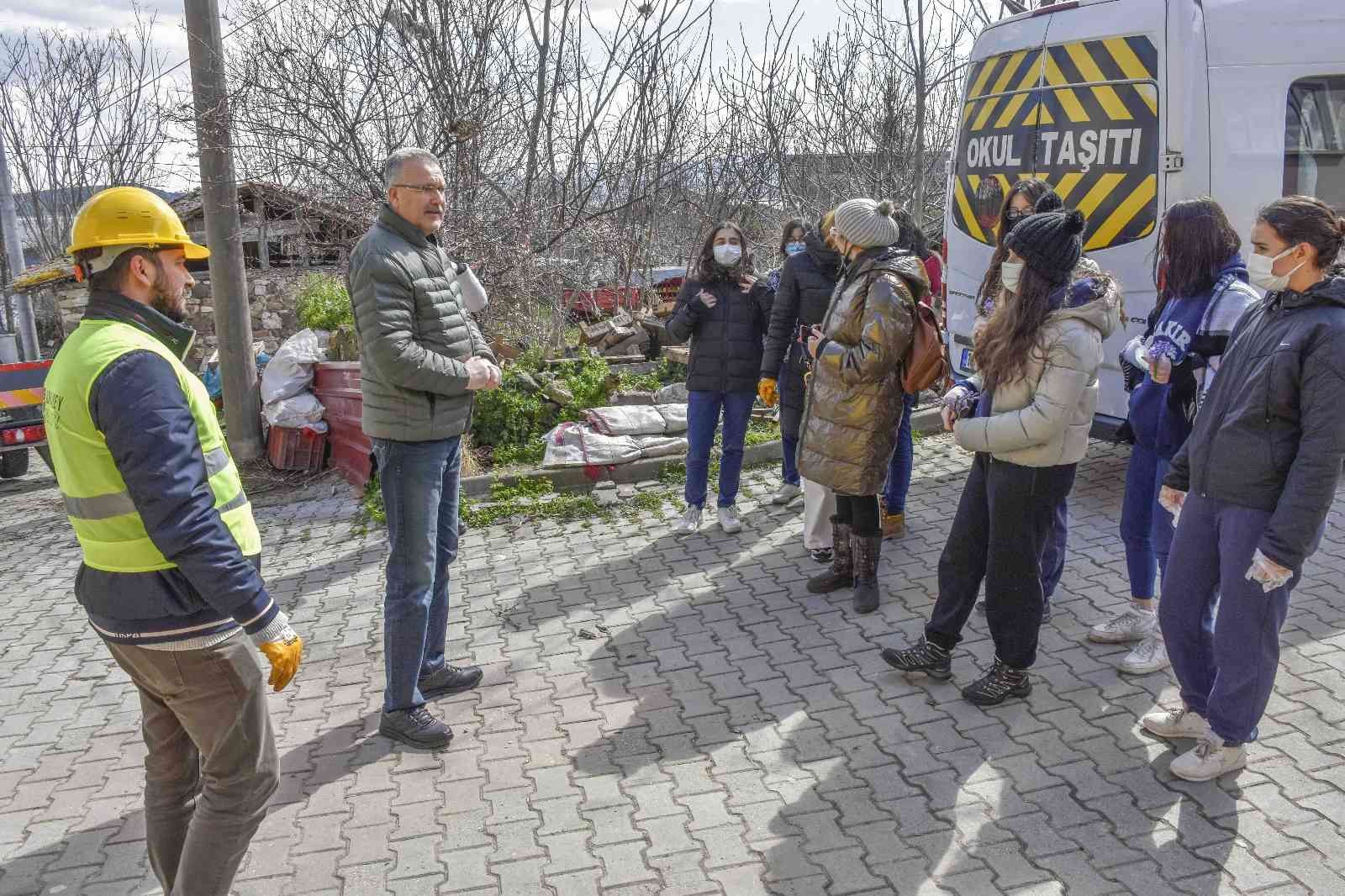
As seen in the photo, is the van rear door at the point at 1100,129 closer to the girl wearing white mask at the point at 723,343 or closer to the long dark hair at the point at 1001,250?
the long dark hair at the point at 1001,250

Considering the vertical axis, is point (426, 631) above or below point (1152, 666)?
above

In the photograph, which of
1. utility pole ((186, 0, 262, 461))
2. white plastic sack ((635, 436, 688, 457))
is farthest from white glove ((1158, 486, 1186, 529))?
utility pole ((186, 0, 262, 461))

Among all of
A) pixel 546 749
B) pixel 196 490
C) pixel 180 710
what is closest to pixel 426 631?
pixel 546 749

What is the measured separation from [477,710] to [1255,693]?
2859 mm

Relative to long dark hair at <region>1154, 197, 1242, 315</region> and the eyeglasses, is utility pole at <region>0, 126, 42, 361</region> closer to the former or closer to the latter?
the eyeglasses

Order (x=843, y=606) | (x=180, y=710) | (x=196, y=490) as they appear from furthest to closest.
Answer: (x=843, y=606) → (x=180, y=710) → (x=196, y=490)

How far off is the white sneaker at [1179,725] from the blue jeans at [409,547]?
272cm

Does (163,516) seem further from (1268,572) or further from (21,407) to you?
(21,407)

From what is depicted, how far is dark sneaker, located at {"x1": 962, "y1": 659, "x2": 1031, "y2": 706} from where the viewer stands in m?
4.05

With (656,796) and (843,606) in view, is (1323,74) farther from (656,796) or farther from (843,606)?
(656,796)

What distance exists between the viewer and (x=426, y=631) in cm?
422

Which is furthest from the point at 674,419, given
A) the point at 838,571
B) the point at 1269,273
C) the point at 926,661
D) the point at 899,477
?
the point at 1269,273

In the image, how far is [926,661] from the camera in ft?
14.0

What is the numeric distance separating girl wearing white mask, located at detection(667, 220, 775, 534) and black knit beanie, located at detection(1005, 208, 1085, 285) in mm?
2637
